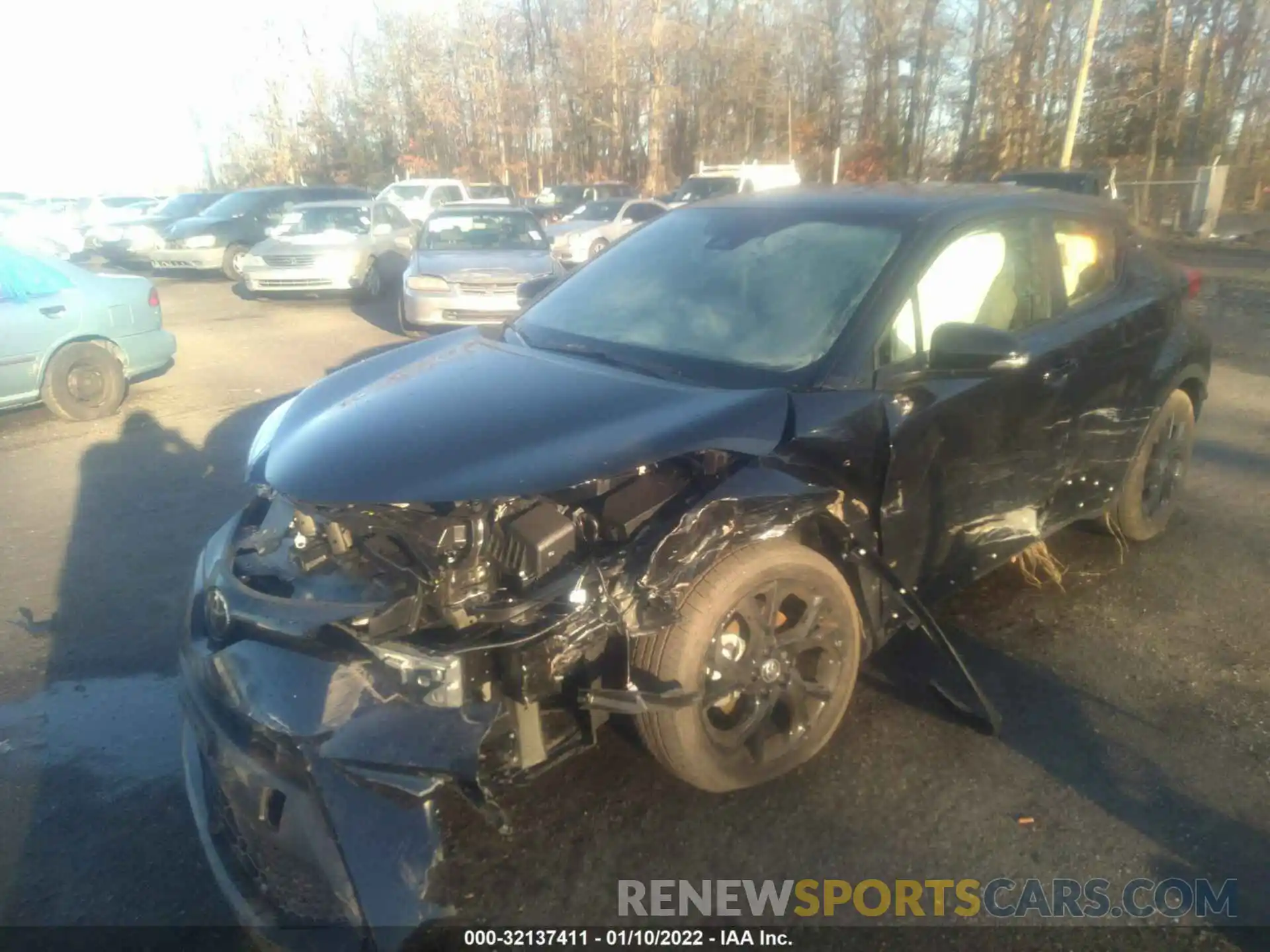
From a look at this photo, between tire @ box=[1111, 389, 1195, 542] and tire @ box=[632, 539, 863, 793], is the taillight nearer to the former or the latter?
tire @ box=[1111, 389, 1195, 542]

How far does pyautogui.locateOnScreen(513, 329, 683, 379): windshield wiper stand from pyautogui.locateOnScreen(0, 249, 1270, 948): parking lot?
738mm

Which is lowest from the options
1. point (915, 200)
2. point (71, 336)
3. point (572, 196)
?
point (572, 196)

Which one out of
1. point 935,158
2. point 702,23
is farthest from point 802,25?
point 935,158

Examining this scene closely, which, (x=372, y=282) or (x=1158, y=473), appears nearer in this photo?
(x=1158, y=473)

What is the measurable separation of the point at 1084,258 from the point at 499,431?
2.90 m

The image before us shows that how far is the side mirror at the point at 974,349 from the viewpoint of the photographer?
9.91 ft

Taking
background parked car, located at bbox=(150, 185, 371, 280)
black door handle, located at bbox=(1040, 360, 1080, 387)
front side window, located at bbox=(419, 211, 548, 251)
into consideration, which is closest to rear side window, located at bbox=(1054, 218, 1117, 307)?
black door handle, located at bbox=(1040, 360, 1080, 387)

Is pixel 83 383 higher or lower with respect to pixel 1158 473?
lower

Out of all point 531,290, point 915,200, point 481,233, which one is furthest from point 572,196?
point 915,200

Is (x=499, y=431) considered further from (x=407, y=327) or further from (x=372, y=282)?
(x=372, y=282)

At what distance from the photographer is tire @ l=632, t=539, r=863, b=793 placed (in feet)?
8.60

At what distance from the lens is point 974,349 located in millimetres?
3027

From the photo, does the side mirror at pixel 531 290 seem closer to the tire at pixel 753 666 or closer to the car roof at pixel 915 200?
the car roof at pixel 915 200

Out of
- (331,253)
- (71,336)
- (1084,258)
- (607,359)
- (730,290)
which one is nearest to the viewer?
(607,359)
